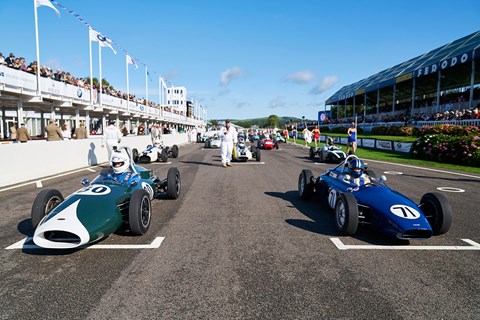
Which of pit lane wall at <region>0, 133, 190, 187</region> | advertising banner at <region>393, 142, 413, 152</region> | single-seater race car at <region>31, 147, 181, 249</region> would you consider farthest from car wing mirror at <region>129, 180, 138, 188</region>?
advertising banner at <region>393, 142, 413, 152</region>

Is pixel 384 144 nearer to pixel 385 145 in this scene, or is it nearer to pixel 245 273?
pixel 385 145

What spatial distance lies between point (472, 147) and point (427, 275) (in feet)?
45.8

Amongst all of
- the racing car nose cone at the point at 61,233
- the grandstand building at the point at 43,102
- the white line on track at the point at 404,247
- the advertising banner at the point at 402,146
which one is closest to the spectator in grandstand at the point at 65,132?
the grandstand building at the point at 43,102

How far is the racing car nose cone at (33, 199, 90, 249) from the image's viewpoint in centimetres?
396

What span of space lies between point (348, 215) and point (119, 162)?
402 cm

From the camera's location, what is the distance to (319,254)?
442 centimetres

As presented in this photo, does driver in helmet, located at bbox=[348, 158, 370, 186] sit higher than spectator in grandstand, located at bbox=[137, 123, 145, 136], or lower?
lower

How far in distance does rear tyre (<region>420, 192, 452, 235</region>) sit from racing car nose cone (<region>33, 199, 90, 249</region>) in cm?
492

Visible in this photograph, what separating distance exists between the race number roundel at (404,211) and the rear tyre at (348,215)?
1.68 ft

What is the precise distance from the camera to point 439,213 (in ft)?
16.6

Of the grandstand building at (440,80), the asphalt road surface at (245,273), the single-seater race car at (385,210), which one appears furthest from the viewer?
the grandstand building at (440,80)

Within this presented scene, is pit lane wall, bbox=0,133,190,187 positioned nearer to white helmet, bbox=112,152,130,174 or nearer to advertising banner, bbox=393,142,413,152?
white helmet, bbox=112,152,130,174

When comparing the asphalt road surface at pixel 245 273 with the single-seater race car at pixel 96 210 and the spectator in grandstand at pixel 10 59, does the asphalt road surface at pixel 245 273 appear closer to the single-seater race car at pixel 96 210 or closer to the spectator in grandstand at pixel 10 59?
the single-seater race car at pixel 96 210

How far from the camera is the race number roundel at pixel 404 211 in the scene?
15.2 ft
